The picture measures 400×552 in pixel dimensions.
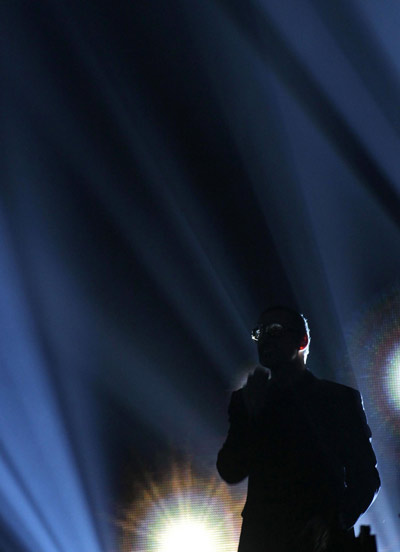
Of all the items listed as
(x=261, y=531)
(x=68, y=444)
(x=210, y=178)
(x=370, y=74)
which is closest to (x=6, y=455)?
(x=68, y=444)

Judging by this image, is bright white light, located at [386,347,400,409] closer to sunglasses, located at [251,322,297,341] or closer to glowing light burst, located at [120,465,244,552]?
glowing light burst, located at [120,465,244,552]

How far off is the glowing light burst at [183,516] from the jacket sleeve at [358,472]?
1261mm

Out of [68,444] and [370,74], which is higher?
[370,74]

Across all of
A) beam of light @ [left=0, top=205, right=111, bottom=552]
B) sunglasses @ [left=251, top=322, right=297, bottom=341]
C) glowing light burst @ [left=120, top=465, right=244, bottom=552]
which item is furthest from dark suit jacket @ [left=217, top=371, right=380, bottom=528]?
beam of light @ [left=0, top=205, right=111, bottom=552]

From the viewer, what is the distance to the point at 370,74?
137 inches

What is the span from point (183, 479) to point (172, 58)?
1.68 m

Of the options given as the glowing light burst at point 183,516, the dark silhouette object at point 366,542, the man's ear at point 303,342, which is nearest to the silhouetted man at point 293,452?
the man's ear at point 303,342

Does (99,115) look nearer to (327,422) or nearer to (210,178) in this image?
(210,178)

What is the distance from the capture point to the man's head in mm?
1977

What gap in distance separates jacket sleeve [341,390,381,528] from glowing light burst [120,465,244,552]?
1261 millimetres

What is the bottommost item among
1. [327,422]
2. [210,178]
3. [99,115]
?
[327,422]

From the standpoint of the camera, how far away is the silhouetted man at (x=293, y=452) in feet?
5.99

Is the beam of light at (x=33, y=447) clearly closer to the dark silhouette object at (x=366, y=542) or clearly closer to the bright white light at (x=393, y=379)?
the bright white light at (x=393, y=379)

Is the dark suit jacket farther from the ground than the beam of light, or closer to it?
closer to it
